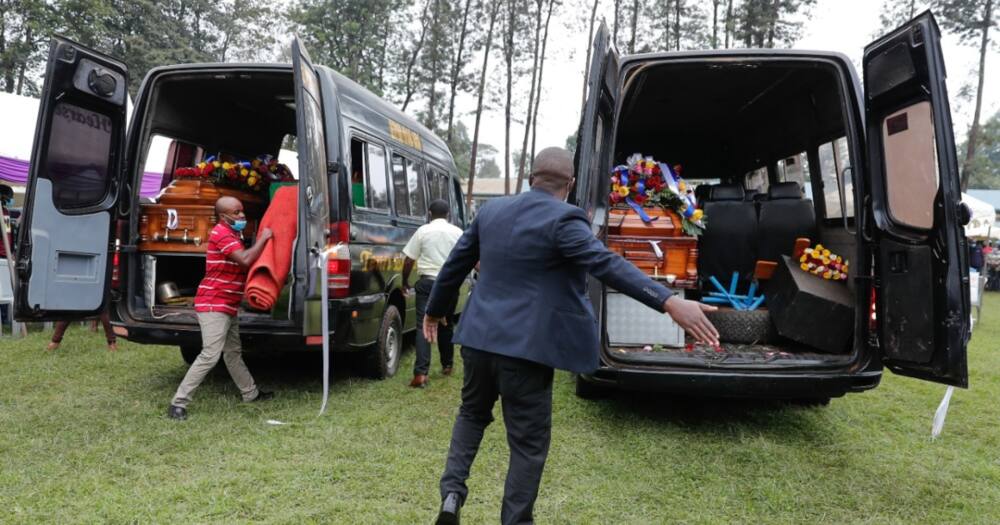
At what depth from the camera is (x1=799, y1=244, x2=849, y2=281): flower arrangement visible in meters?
4.95

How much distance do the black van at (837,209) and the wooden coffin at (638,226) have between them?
0.64 meters

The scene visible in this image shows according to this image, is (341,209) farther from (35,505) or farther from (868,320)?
(868,320)

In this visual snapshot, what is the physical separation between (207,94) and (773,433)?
5689 millimetres

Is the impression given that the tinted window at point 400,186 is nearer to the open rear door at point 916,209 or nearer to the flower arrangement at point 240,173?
the flower arrangement at point 240,173

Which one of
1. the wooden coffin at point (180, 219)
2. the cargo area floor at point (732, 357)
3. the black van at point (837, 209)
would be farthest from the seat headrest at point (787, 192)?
the wooden coffin at point (180, 219)

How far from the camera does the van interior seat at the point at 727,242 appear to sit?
5695mm

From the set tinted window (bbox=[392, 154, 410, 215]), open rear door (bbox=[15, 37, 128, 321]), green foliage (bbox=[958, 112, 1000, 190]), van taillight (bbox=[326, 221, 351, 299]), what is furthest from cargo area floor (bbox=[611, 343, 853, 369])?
green foliage (bbox=[958, 112, 1000, 190])

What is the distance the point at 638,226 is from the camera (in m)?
5.08

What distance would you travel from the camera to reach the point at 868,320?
158 inches

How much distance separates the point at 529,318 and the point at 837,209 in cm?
392

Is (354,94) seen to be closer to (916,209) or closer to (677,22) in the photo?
(916,209)

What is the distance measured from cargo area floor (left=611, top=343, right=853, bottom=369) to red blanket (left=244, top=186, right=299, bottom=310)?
2.41m

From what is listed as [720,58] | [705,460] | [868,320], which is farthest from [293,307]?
[868,320]

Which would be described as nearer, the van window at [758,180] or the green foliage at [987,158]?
the van window at [758,180]
